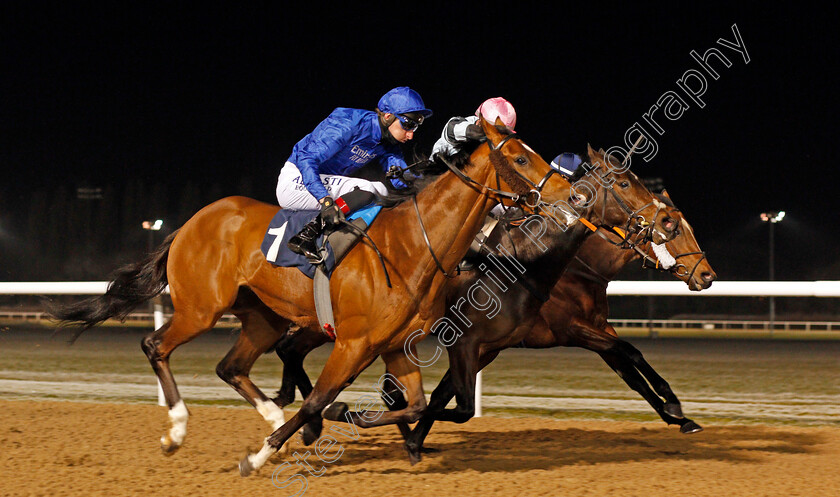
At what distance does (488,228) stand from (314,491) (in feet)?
6.07

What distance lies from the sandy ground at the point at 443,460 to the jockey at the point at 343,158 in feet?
3.80

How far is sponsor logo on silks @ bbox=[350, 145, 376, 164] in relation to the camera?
4219 millimetres

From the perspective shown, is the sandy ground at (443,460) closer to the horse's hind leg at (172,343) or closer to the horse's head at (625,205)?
the horse's hind leg at (172,343)

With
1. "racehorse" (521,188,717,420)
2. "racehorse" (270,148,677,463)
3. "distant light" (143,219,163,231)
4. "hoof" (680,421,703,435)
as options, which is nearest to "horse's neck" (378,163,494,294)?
"racehorse" (270,148,677,463)

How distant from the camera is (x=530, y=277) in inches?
168

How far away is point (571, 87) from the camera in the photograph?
25.7m

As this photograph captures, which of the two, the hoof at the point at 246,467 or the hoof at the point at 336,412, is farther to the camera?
the hoof at the point at 336,412

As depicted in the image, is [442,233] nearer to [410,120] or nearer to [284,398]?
[410,120]

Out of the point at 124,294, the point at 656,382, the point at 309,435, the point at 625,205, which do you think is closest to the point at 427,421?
the point at 309,435

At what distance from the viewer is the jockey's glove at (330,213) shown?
12.0 ft

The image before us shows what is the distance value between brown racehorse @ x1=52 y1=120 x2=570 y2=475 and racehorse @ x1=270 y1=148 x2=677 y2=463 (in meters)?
0.32

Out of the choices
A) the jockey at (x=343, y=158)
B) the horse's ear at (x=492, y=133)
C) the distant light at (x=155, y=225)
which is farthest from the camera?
the distant light at (x=155, y=225)

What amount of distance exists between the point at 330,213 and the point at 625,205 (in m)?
1.62

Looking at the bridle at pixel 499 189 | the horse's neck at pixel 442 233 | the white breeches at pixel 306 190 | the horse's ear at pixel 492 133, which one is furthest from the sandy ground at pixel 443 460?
the horse's ear at pixel 492 133
